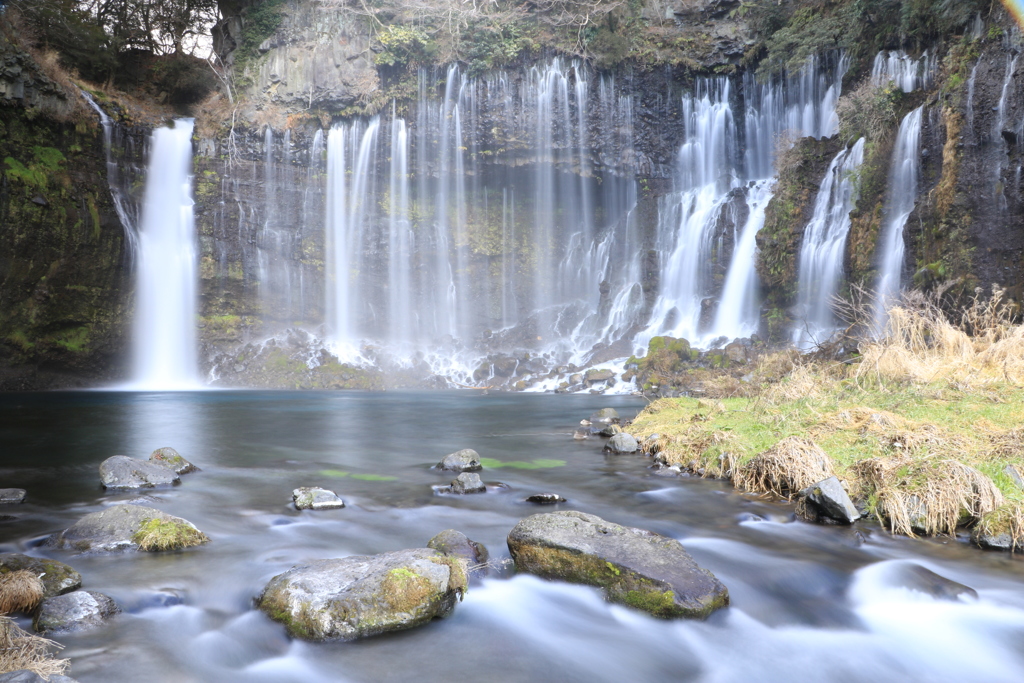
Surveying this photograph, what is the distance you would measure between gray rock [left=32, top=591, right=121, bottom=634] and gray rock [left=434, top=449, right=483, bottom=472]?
402cm

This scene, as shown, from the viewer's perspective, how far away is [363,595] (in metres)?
3.16

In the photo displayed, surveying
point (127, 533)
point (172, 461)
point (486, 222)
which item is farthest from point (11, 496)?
point (486, 222)

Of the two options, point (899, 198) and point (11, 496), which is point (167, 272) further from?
point (899, 198)

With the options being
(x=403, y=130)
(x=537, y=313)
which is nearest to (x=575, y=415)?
(x=537, y=313)

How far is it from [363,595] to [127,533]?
7.18 feet

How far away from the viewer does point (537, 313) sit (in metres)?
29.6

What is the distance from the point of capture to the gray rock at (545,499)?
217 inches

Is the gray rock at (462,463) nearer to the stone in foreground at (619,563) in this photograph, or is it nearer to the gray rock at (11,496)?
the stone in foreground at (619,563)

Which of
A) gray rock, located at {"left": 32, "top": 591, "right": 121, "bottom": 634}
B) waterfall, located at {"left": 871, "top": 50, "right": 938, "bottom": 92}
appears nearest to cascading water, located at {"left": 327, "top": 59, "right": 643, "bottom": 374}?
waterfall, located at {"left": 871, "top": 50, "right": 938, "bottom": 92}

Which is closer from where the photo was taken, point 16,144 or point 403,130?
point 16,144

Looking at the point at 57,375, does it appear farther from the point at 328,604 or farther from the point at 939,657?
the point at 939,657

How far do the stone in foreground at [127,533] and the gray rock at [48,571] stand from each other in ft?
2.28

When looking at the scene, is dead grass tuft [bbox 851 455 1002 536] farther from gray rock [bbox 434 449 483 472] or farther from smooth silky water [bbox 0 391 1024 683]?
gray rock [bbox 434 449 483 472]

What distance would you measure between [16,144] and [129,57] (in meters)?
9.01
